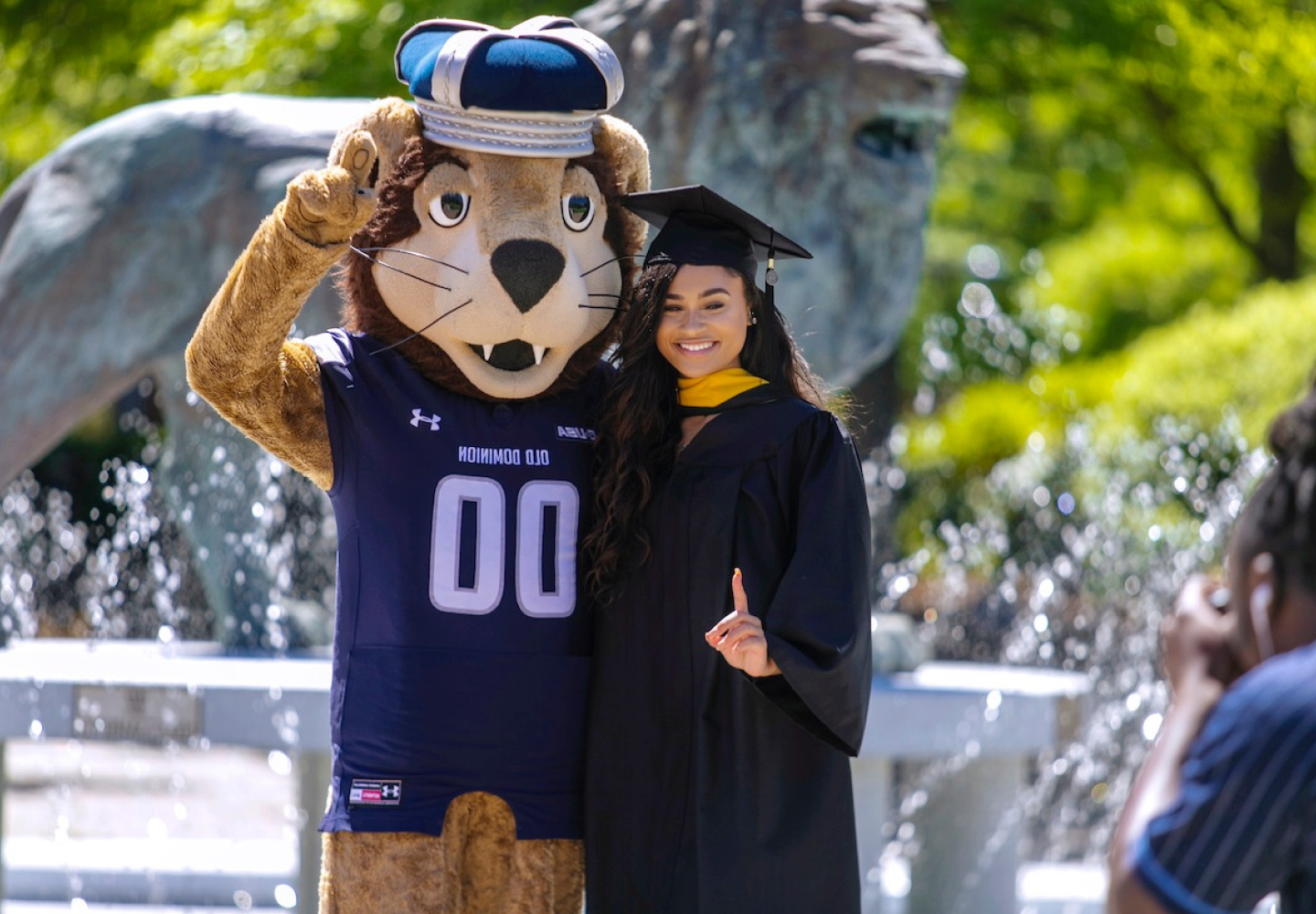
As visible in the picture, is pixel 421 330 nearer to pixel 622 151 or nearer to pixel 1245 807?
pixel 622 151

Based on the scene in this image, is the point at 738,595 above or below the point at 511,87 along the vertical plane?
below

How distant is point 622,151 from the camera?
2.86 m

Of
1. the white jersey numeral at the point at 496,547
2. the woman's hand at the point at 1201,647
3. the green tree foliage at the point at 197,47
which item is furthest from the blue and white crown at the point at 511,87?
the green tree foliage at the point at 197,47

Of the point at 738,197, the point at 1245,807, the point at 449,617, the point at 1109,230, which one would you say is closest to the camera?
the point at 1245,807

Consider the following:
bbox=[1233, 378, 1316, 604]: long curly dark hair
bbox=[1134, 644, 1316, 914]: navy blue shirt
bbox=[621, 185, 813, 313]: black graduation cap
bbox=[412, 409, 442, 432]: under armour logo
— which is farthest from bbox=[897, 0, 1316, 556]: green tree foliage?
bbox=[1134, 644, 1316, 914]: navy blue shirt

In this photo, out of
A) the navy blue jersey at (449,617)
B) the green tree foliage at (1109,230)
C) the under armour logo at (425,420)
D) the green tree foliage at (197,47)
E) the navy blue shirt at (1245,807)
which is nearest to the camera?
the navy blue shirt at (1245,807)

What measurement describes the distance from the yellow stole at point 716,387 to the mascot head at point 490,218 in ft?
0.76

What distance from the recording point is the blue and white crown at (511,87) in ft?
8.63

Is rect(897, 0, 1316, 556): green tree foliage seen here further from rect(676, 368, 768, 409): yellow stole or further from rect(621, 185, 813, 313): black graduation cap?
rect(676, 368, 768, 409): yellow stole

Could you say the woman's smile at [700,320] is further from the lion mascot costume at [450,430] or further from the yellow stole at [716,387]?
the lion mascot costume at [450,430]

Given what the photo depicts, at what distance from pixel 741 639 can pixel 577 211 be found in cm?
86

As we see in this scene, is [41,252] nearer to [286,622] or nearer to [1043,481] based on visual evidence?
[286,622]

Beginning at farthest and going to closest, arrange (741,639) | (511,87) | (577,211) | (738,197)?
(738,197) → (577,211) → (511,87) → (741,639)

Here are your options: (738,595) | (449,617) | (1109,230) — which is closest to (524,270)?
(449,617)
